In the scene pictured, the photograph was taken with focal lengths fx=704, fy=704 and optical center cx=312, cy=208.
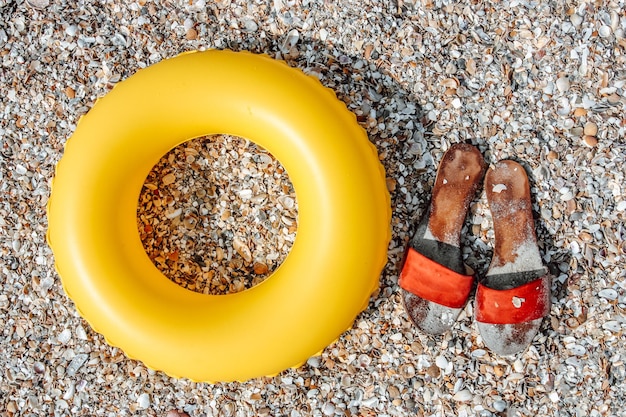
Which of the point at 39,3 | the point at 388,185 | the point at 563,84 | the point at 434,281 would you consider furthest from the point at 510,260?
the point at 39,3

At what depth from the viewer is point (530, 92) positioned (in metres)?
2.23

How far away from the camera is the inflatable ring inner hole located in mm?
2258

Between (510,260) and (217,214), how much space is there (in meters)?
0.94

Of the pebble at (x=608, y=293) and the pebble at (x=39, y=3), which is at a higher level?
the pebble at (x=39, y=3)

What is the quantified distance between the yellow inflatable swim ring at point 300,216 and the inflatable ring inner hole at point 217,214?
0.23 meters

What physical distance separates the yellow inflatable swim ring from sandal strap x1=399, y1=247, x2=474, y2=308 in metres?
0.16

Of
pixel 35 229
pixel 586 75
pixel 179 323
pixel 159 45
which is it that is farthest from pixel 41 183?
pixel 586 75

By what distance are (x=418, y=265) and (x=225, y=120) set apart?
2.37ft

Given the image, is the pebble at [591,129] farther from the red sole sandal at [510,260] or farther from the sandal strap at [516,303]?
the sandal strap at [516,303]

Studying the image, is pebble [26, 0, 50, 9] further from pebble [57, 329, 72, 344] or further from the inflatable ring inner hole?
pebble [57, 329, 72, 344]

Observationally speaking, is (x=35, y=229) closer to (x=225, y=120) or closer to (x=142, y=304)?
(x=142, y=304)

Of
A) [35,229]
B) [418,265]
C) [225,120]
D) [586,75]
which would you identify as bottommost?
[35,229]

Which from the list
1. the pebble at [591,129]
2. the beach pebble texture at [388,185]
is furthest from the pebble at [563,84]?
the pebble at [591,129]

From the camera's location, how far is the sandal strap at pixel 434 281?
212 centimetres
